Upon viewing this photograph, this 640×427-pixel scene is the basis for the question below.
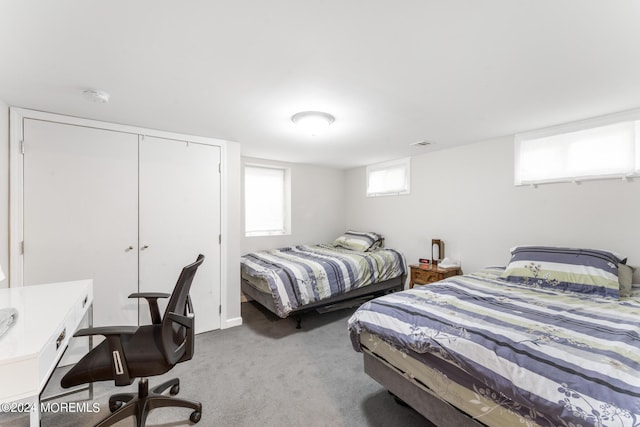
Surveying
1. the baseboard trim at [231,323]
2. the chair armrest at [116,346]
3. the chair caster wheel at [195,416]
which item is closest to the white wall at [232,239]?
the baseboard trim at [231,323]

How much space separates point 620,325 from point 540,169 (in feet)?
5.96

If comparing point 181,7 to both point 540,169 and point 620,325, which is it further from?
point 540,169

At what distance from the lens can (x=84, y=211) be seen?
2.42m

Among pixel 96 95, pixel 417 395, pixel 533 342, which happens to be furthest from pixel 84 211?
pixel 533 342

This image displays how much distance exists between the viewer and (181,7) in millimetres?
1125

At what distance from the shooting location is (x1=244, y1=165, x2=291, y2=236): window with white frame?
4.30 metres

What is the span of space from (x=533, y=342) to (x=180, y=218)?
123 inches

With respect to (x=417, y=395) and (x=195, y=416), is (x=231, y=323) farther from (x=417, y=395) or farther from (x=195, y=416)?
(x=417, y=395)

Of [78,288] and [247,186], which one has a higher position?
[247,186]

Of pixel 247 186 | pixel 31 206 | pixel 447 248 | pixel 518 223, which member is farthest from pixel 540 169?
pixel 31 206

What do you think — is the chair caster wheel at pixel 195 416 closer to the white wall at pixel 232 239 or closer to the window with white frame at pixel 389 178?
the white wall at pixel 232 239

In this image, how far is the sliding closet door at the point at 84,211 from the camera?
226 centimetres

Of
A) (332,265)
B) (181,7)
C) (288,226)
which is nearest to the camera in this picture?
(181,7)

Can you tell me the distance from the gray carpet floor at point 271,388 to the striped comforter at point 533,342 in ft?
1.43
